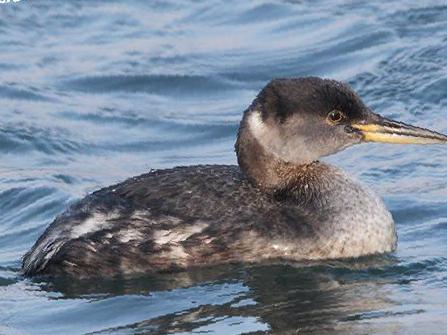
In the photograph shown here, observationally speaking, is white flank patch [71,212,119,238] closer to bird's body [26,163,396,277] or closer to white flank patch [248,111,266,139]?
bird's body [26,163,396,277]

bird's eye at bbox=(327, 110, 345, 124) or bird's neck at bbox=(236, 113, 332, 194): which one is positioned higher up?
bird's eye at bbox=(327, 110, 345, 124)

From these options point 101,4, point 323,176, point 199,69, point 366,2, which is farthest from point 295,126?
point 101,4

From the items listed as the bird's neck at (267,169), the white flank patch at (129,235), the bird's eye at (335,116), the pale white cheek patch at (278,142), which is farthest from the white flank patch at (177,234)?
the bird's eye at (335,116)

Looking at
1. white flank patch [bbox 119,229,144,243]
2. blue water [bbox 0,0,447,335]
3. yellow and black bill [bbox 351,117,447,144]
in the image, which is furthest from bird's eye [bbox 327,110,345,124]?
white flank patch [bbox 119,229,144,243]

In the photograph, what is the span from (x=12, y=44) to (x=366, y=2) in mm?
4373

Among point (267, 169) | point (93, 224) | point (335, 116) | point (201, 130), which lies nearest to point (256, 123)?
point (267, 169)

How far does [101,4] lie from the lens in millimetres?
20500

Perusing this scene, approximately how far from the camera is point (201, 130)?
626 inches

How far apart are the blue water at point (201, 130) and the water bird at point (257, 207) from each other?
145mm

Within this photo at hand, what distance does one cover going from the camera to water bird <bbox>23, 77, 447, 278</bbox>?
11.1 m

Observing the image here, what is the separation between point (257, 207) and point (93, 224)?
46.4 inches

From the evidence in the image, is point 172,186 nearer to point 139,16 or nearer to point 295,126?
point 295,126

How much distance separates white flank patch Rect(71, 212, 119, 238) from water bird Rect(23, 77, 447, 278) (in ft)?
0.03

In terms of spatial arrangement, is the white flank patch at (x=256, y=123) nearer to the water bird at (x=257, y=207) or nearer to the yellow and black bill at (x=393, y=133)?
the water bird at (x=257, y=207)
